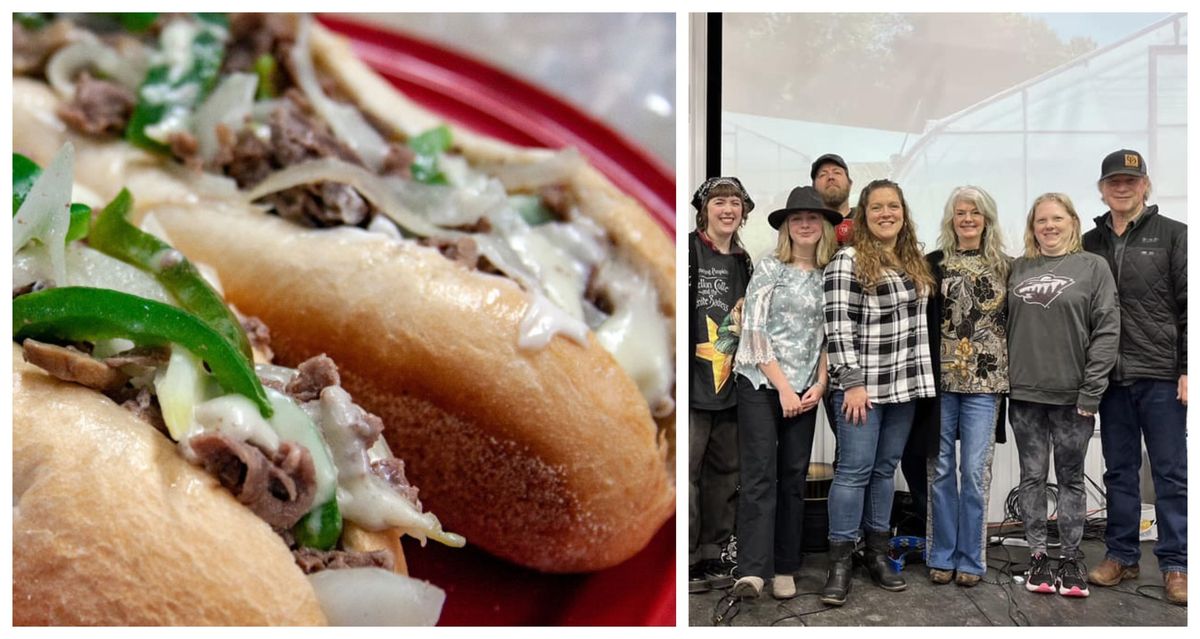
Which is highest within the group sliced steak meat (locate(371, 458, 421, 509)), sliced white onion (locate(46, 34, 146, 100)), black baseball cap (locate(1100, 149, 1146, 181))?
sliced white onion (locate(46, 34, 146, 100))

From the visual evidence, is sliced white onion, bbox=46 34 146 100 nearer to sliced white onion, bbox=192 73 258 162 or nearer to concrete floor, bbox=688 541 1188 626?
sliced white onion, bbox=192 73 258 162

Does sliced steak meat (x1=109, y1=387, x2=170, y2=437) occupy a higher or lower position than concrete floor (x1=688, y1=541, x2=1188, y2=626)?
higher

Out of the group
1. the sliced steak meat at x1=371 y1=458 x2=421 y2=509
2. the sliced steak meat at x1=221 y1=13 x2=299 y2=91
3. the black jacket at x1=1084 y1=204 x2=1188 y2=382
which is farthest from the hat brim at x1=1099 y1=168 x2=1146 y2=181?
the sliced steak meat at x1=221 y1=13 x2=299 y2=91

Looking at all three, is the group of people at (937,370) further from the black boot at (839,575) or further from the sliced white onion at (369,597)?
the sliced white onion at (369,597)

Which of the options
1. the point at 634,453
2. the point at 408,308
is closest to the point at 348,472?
the point at 408,308

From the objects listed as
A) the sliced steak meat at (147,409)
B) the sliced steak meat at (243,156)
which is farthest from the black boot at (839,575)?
the sliced steak meat at (243,156)

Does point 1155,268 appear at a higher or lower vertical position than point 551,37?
lower
